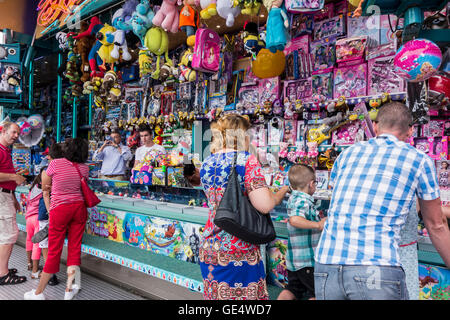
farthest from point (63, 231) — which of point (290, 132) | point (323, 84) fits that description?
point (323, 84)

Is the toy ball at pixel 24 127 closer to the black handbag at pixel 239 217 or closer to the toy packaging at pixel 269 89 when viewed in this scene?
the toy packaging at pixel 269 89

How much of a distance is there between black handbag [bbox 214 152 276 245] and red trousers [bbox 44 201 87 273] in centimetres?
179

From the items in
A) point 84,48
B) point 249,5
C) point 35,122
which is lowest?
point 35,122

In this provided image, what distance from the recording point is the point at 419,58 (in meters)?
2.20

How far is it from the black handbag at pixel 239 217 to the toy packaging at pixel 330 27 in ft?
10.2

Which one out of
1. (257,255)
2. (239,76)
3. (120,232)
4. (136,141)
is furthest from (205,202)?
(136,141)

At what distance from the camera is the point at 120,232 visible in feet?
10.9

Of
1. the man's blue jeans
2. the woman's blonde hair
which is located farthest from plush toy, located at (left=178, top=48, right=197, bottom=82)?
the man's blue jeans

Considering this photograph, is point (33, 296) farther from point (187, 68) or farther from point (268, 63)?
point (268, 63)

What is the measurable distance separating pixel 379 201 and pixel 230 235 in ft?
2.39

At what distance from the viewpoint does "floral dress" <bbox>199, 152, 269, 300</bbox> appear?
1.68 metres

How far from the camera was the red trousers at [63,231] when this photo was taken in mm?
2863

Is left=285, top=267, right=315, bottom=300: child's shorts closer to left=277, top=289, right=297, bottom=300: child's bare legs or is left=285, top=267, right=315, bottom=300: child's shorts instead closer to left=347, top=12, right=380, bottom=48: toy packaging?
left=277, top=289, right=297, bottom=300: child's bare legs
